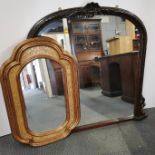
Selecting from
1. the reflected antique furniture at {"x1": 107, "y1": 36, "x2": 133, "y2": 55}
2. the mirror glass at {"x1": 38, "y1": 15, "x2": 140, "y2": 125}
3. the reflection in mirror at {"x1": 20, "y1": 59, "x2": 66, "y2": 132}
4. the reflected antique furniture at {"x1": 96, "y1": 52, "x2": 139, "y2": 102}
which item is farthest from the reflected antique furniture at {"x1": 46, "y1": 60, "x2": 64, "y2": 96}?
the reflected antique furniture at {"x1": 107, "y1": 36, "x2": 133, "y2": 55}

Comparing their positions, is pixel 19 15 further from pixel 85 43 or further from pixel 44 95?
pixel 44 95

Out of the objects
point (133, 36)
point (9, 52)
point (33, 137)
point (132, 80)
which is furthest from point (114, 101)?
point (9, 52)

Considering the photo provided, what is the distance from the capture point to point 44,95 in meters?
1.77

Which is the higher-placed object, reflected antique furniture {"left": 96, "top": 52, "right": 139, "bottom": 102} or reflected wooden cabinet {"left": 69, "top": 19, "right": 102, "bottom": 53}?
reflected wooden cabinet {"left": 69, "top": 19, "right": 102, "bottom": 53}

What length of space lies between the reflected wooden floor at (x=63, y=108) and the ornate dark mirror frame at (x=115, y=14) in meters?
0.11

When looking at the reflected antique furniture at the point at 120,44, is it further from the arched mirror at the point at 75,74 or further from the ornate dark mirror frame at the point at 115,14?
the ornate dark mirror frame at the point at 115,14

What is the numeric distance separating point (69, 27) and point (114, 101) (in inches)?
41.4

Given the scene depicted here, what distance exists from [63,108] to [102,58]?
0.72 metres

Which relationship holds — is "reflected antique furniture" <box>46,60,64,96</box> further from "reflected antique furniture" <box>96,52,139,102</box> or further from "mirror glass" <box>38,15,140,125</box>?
"reflected antique furniture" <box>96,52,139,102</box>

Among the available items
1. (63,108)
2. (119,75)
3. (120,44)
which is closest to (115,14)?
(120,44)

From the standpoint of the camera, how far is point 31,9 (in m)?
1.63

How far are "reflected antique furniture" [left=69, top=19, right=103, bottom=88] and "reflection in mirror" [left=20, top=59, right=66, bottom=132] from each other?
268mm

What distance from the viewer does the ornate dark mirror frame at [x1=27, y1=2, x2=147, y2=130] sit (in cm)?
157

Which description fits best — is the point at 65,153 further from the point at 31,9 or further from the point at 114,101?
the point at 31,9
